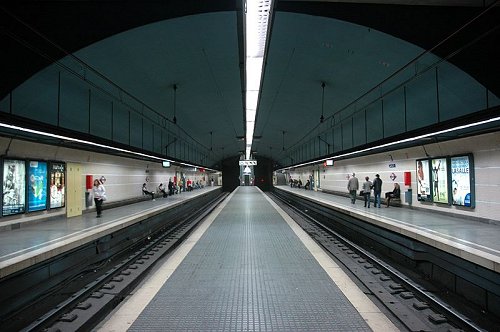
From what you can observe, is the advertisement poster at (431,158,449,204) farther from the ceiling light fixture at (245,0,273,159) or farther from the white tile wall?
the ceiling light fixture at (245,0,273,159)

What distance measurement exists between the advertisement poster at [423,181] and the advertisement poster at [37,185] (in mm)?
10865

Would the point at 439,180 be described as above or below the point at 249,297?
above

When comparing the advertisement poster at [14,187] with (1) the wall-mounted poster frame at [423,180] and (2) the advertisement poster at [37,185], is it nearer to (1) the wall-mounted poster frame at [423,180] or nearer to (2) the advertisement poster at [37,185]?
(2) the advertisement poster at [37,185]

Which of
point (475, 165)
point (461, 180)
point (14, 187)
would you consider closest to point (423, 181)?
point (461, 180)

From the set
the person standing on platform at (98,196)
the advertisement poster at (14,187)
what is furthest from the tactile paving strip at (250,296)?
the person standing on platform at (98,196)

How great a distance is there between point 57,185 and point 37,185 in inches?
36.4

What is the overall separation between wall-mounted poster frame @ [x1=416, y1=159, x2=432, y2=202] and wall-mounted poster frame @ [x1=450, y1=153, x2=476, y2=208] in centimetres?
106

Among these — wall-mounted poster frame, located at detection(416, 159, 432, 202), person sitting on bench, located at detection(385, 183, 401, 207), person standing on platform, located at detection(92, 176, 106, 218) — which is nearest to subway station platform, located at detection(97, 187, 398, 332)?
person standing on platform, located at detection(92, 176, 106, 218)

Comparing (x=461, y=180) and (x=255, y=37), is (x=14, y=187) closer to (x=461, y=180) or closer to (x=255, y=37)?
(x=255, y=37)

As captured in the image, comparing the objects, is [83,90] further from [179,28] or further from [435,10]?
[435,10]

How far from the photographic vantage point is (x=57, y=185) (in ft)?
31.8

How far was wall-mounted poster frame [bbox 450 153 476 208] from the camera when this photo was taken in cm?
834

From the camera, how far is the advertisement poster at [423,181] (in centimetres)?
1033

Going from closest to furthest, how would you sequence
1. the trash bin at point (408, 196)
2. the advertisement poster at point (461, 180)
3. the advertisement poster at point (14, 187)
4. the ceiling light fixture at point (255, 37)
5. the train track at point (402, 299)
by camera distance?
the train track at point (402, 299) → the ceiling light fixture at point (255, 37) → the advertisement poster at point (14, 187) → the advertisement poster at point (461, 180) → the trash bin at point (408, 196)
